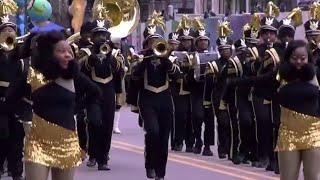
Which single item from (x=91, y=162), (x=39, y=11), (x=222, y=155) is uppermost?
(x=39, y=11)

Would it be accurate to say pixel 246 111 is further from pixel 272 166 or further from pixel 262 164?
pixel 272 166

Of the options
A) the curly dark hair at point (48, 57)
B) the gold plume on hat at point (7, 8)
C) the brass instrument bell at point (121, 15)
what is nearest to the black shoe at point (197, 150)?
the brass instrument bell at point (121, 15)

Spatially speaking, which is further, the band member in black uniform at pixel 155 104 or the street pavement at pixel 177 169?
the street pavement at pixel 177 169

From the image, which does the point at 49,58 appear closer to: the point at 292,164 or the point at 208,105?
the point at 292,164

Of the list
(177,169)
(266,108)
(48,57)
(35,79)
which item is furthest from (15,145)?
(48,57)

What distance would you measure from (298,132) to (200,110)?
6.78m

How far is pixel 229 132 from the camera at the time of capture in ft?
47.6

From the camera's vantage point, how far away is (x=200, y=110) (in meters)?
15.5

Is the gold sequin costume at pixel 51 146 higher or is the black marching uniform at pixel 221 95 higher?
the gold sequin costume at pixel 51 146

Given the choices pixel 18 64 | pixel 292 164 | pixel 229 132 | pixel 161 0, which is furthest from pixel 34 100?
pixel 161 0

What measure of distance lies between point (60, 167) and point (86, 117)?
222 inches

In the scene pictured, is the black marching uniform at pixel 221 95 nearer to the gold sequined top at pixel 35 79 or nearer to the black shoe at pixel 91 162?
the black shoe at pixel 91 162

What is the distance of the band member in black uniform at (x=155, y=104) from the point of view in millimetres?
11945

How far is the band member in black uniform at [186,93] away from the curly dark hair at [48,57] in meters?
7.50
